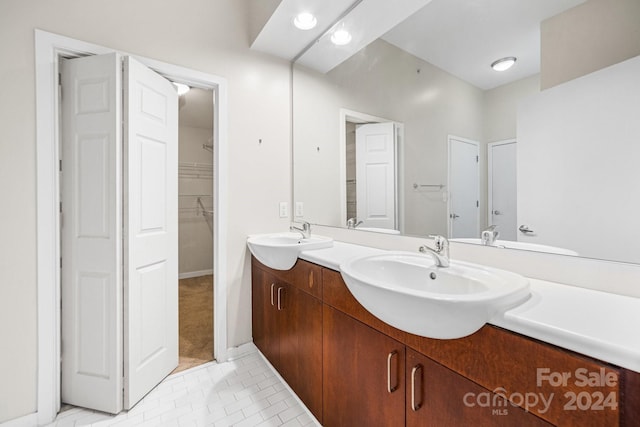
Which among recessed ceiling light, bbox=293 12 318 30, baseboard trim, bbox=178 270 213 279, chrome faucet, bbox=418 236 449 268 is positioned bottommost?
baseboard trim, bbox=178 270 213 279

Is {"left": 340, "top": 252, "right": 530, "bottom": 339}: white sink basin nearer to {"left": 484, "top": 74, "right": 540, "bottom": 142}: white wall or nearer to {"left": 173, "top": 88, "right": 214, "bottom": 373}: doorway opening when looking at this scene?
{"left": 484, "top": 74, "right": 540, "bottom": 142}: white wall

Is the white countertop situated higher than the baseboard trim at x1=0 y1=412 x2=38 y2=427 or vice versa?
the white countertop

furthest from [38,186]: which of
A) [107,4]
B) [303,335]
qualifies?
[303,335]

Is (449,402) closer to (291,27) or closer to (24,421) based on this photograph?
(24,421)

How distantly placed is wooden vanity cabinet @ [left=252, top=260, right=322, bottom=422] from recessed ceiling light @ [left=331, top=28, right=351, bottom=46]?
1.51 m

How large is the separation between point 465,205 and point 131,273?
1774 mm

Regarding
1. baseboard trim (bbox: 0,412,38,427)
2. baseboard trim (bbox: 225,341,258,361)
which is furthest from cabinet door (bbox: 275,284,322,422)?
baseboard trim (bbox: 0,412,38,427)

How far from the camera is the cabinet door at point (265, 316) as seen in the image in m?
1.69

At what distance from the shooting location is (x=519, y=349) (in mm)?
599

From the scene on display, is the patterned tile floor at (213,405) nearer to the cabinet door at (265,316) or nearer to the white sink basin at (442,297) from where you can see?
the cabinet door at (265,316)

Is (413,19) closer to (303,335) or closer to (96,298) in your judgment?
(303,335)

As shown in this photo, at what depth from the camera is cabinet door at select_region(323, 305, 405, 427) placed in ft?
2.91

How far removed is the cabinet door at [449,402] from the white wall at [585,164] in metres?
0.59

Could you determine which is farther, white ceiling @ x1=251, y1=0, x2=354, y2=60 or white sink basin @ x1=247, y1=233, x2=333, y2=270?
white ceiling @ x1=251, y1=0, x2=354, y2=60
